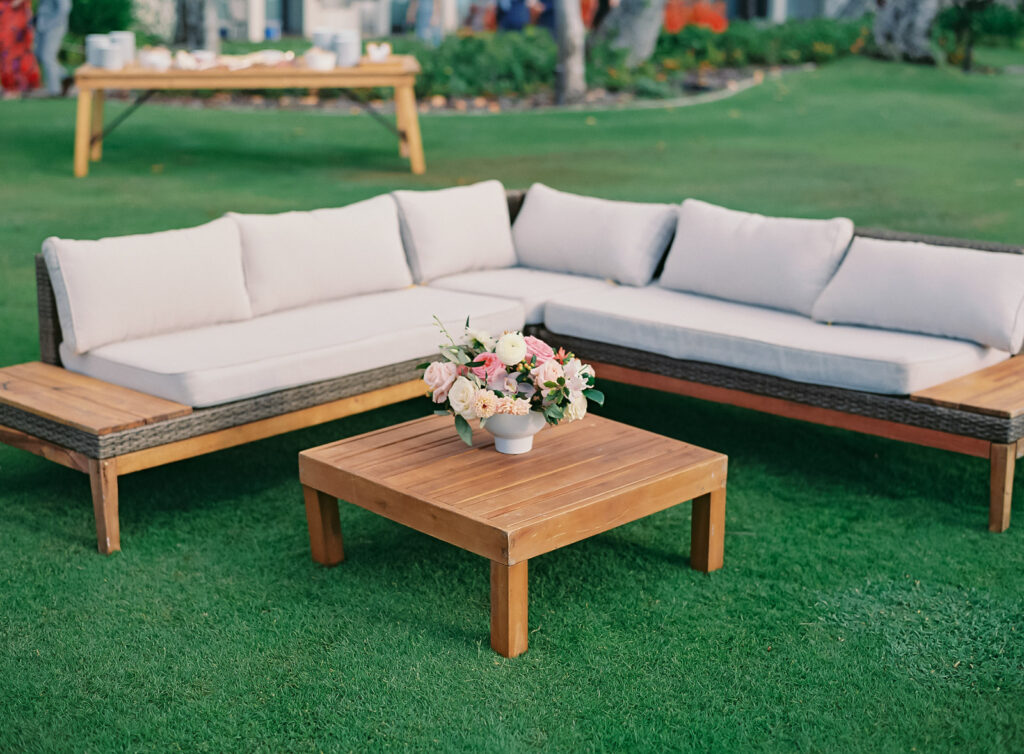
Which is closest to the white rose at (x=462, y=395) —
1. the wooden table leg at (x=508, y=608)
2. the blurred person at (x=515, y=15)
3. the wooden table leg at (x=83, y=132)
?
the wooden table leg at (x=508, y=608)

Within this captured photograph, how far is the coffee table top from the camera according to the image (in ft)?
11.2

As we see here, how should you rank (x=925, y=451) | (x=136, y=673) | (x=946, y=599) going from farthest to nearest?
(x=925, y=451) < (x=946, y=599) < (x=136, y=673)

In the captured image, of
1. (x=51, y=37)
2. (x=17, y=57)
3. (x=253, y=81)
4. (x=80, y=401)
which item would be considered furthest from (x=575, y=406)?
(x=17, y=57)

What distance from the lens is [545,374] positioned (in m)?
3.67

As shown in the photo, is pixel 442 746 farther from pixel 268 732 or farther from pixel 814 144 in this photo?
pixel 814 144

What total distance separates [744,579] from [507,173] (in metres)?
6.85

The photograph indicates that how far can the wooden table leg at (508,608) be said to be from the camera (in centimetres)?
334

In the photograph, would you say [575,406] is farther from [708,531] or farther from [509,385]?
[708,531]

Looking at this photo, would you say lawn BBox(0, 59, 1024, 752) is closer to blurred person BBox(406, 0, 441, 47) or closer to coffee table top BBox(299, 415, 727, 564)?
coffee table top BBox(299, 415, 727, 564)

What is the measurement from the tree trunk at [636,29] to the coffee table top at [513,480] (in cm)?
1283

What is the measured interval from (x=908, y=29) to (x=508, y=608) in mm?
15615

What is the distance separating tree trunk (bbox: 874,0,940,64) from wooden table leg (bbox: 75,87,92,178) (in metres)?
11.7

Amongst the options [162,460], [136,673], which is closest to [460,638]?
[136,673]

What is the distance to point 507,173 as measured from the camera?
10.3 metres
